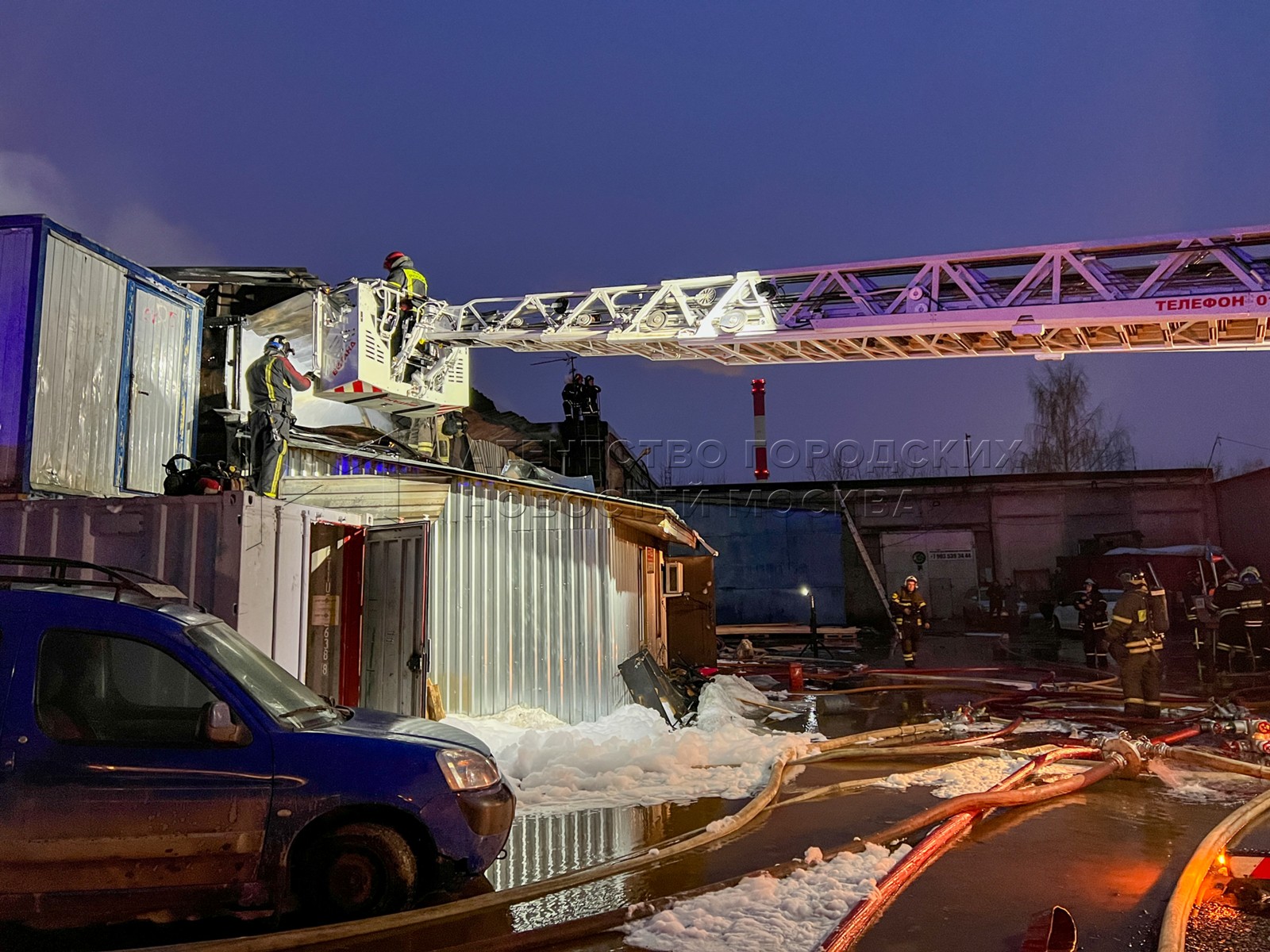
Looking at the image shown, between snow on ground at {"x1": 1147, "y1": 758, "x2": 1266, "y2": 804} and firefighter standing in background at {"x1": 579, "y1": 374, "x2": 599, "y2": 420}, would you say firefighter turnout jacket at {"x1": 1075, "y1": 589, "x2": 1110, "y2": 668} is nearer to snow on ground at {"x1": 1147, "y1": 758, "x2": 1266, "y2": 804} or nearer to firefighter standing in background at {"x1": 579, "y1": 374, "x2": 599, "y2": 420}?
snow on ground at {"x1": 1147, "y1": 758, "x2": 1266, "y2": 804}

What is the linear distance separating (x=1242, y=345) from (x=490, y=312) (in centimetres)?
948

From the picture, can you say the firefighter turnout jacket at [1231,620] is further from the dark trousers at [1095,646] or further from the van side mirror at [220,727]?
the van side mirror at [220,727]

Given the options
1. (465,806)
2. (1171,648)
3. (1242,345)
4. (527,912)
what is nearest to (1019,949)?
(527,912)

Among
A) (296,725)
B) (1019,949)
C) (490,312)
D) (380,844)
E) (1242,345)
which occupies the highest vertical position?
(490,312)

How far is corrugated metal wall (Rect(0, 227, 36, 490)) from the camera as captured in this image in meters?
7.24

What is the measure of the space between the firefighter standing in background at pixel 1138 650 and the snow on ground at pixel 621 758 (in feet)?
12.6

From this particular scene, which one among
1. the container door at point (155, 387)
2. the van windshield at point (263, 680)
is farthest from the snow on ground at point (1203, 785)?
the container door at point (155, 387)

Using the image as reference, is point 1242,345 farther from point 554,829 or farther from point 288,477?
point 288,477

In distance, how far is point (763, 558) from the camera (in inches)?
1123

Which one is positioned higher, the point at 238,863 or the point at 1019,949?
the point at 238,863

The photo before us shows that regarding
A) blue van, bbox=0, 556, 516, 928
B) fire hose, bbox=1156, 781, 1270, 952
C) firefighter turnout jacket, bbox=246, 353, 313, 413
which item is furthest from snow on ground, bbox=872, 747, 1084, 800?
firefighter turnout jacket, bbox=246, 353, 313, 413

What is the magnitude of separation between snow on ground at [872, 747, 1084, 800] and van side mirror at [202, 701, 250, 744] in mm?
5223

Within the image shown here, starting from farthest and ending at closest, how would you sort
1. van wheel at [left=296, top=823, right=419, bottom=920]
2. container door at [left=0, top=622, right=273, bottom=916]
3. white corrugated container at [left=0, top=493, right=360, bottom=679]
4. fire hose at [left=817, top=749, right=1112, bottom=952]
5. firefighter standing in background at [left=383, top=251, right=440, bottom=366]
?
firefighter standing in background at [left=383, top=251, right=440, bottom=366], white corrugated container at [left=0, top=493, right=360, bottom=679], van wheel at [left=296, top=823, right=419, bottom=920], fire hose at [left=817, top=749, right=1112, bottom=952], container door at [left=0, top=622, right=273, bottom=916]

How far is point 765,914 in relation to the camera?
13.3ft
